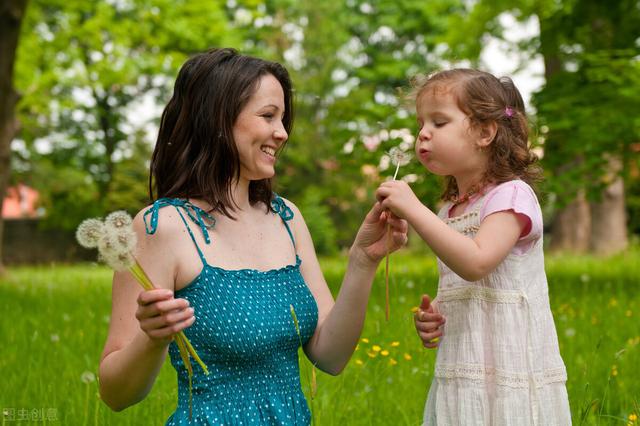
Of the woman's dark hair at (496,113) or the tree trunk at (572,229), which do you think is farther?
the tree trunk at (572,229)

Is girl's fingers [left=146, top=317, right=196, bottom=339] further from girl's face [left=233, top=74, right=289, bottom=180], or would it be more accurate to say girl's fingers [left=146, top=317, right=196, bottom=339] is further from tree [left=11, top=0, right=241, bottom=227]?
tree [left=11, top=0, right=241, bottom=227]

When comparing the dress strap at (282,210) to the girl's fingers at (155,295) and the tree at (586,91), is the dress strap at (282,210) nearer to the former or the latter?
the girl's fingers at (155,295)

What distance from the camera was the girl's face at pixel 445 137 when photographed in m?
2.11

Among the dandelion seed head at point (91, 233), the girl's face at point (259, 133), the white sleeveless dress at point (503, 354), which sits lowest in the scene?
the white sleeveless dress at point (503, 354)

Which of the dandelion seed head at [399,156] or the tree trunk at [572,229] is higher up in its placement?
the tree trunk at [572,229]

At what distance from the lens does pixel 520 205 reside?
2021mm

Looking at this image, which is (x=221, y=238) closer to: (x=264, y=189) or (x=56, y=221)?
(x=264, y=189)

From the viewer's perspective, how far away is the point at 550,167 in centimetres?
745

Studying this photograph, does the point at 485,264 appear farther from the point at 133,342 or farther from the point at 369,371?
the point at 369,371

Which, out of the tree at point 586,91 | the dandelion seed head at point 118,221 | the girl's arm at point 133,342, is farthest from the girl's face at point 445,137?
the tree at point 586,91

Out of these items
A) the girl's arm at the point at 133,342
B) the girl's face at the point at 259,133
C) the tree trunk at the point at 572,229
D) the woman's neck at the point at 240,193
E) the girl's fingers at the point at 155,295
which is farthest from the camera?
the tree trunk at the point at 572,229

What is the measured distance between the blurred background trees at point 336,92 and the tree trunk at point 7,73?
0.08m

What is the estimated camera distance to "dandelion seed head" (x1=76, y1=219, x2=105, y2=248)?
4.99 ft

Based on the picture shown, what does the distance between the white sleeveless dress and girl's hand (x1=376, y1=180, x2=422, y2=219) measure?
0.84 ft
